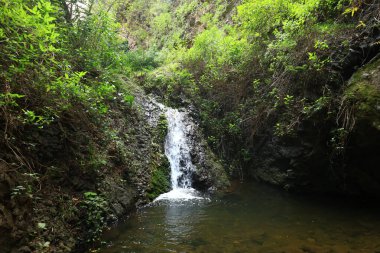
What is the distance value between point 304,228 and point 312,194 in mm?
2858

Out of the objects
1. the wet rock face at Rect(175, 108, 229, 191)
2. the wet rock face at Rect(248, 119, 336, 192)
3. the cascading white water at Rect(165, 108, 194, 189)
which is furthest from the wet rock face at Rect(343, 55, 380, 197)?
the cascading white water at Rect(165, 108, 194, 189)

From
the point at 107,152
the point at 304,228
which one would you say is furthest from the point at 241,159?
the point at 107,152

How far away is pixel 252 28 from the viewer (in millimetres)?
11078

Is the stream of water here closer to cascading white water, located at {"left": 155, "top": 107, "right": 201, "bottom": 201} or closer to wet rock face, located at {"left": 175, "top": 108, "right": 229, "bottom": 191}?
cascading white water, located at {"left": 155, "top": 107, "right": 201, "bottom": 201}

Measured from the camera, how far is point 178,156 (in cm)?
997

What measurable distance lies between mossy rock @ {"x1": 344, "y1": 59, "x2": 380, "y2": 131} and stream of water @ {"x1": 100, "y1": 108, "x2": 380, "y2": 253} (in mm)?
2341

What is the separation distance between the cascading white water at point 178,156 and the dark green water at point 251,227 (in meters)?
0.88

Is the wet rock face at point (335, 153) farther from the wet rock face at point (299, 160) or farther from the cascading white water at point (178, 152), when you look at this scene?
the cascading white water at point (178, 152)

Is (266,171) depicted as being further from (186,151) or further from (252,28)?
(252,28)

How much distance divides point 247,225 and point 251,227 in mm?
139

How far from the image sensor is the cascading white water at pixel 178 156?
868 cm

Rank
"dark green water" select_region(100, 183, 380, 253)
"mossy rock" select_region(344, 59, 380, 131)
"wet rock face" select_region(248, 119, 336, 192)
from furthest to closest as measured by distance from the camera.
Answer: "wet rock face" select_region(248, 119, 336, 192) < "mossy rock" select_region(344, 59, 380, 131) < "dark green water" select_region(100, 183, 380, 253)

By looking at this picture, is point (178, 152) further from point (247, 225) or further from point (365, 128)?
Result: point (365, 128)

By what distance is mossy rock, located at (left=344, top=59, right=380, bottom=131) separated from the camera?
5859 millimetres
